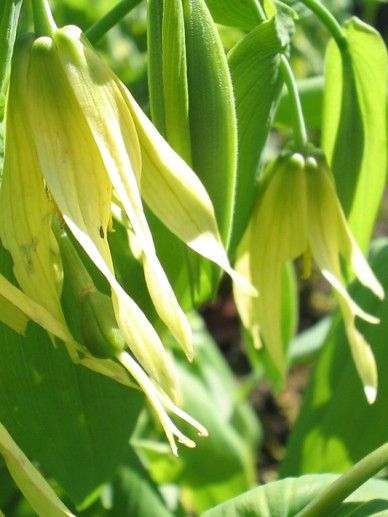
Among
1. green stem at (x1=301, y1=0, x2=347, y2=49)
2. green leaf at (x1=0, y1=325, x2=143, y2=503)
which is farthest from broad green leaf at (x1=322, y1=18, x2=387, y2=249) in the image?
green leaf at (x1=0, y1=325, x2=143, y2=503)

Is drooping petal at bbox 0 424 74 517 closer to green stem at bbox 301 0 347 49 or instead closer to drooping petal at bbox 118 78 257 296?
drooping petal at bbox 118 78 257 296

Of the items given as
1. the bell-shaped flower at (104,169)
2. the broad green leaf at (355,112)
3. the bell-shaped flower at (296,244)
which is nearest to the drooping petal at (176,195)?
the bell-shaped flower at (104,169)

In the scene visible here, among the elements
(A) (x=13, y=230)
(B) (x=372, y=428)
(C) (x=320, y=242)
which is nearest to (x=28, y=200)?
(A) (x=13, y=230)

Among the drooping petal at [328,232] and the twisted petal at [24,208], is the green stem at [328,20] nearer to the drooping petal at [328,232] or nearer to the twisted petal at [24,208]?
the drooping petal at [328,232]

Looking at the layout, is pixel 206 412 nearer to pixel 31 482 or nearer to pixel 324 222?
pixel 324 222

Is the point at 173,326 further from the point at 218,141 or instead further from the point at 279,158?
the point at 279,158

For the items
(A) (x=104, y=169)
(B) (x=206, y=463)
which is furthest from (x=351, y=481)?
(B) (x=206, y=463)
